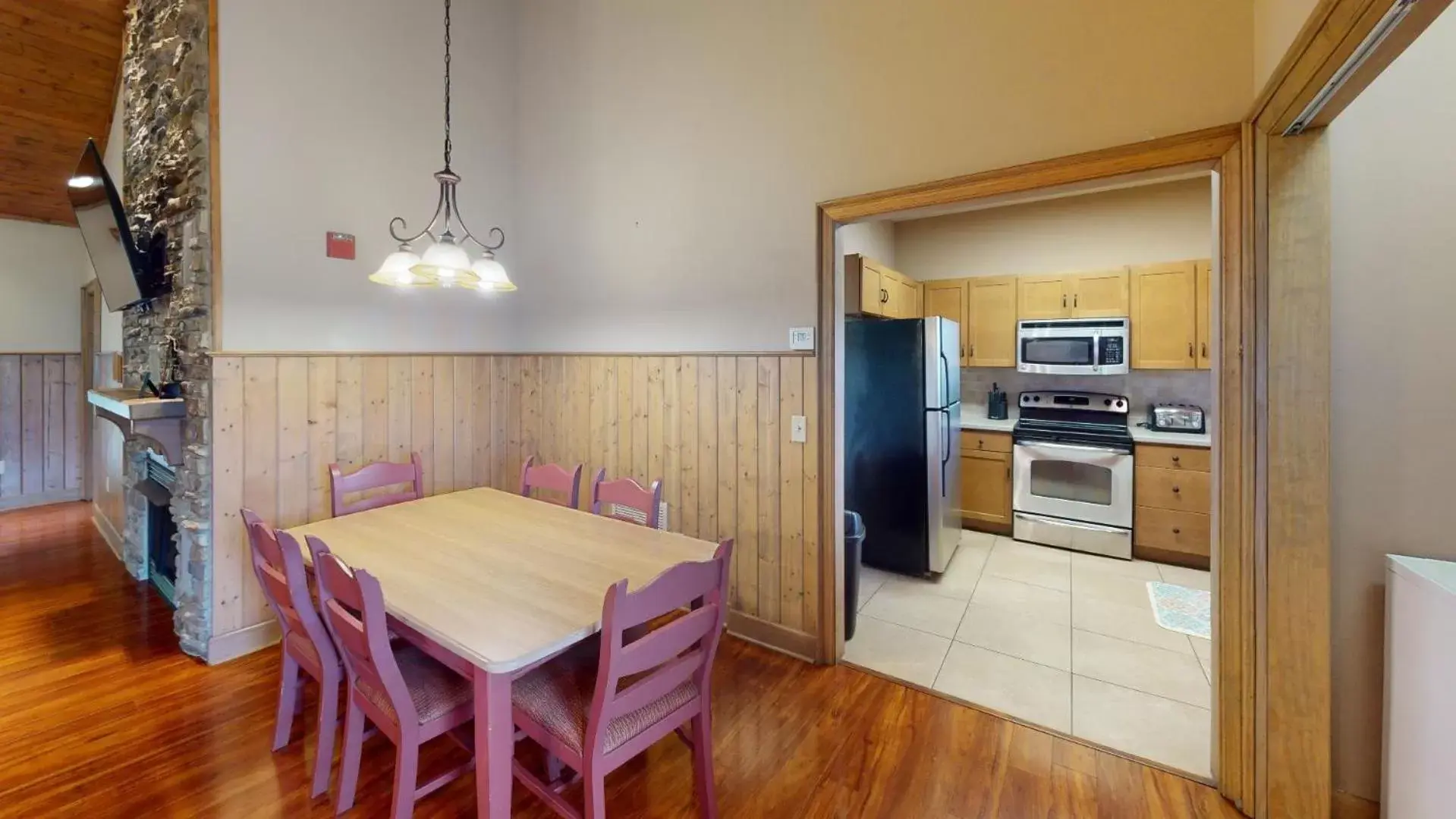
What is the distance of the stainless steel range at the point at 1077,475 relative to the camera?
398 cm

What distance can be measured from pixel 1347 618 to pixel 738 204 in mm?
2615

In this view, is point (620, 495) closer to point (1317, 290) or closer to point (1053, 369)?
point (1317, 290)

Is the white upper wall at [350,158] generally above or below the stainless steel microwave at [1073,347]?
above

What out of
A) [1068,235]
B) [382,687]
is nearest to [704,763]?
[382,687]

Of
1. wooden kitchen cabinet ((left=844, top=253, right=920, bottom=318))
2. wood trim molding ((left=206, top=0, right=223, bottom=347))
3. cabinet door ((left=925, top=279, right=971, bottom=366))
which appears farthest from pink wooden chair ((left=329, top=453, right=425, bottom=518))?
cabinet door ((left=925, top=279, right=971, bottom=366))

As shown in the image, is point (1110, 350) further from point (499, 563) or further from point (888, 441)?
point (499, 563)

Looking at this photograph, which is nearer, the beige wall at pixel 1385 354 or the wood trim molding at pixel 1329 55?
the wood trim molding at pixel 1329 55

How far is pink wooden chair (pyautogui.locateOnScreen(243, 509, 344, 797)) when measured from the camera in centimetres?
160

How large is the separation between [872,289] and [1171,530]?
2.55 meters

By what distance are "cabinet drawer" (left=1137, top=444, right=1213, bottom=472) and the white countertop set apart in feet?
0.11

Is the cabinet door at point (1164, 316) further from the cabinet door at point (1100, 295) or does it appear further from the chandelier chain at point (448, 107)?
the chandelier chain at point (448, 107)

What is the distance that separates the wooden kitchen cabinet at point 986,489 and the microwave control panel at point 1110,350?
0.94m

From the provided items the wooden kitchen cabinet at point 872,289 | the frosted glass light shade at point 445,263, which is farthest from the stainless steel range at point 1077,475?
the frosted glass light shade at point 445,263

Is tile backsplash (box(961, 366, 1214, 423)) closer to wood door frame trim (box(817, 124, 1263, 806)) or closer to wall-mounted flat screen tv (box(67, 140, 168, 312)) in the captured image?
wood door frame trim (box(817, 124, 1263, 806))
